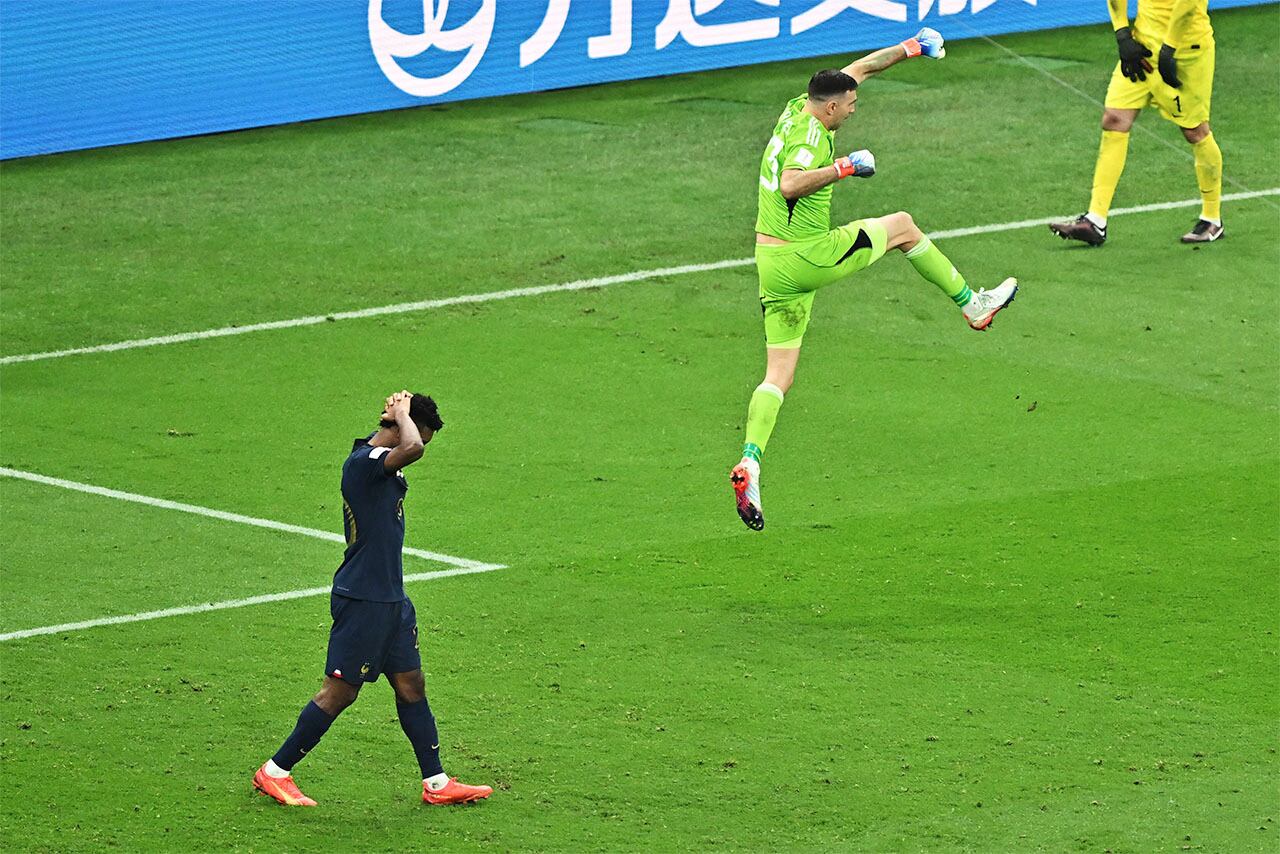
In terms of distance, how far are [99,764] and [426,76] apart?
12.6 meters

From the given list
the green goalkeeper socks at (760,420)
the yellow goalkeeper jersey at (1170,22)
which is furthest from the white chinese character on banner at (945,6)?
the green goalkeeper socks at (760,420)

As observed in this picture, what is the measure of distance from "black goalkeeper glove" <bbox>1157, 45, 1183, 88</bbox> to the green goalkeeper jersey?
6475 mm

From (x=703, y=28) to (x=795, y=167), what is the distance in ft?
36.5

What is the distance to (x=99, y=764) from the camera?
11070mm

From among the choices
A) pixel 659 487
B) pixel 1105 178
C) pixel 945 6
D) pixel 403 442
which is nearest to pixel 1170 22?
pixel 1105 178

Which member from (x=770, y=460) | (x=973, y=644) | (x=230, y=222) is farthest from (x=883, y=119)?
(x=973, y=644)

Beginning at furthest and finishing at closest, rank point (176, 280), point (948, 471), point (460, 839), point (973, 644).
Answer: point (176, 280)
point (948, 471)
point (973, 644)
point (460, 839)

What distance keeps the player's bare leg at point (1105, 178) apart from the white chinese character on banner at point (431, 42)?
240 inches

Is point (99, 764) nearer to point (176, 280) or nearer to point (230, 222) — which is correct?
point (176, 280)

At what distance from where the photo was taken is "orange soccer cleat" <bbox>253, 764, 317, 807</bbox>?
34.9ft

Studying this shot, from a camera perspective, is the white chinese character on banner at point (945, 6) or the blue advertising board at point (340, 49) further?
the white chinese character on banner at point (945, 6)

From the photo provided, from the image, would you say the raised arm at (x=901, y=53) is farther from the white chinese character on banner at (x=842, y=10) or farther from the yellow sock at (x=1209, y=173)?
the white chinese character on banner at (x=842, y=10)

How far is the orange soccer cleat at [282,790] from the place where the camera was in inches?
419

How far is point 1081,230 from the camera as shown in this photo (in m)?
19.4
